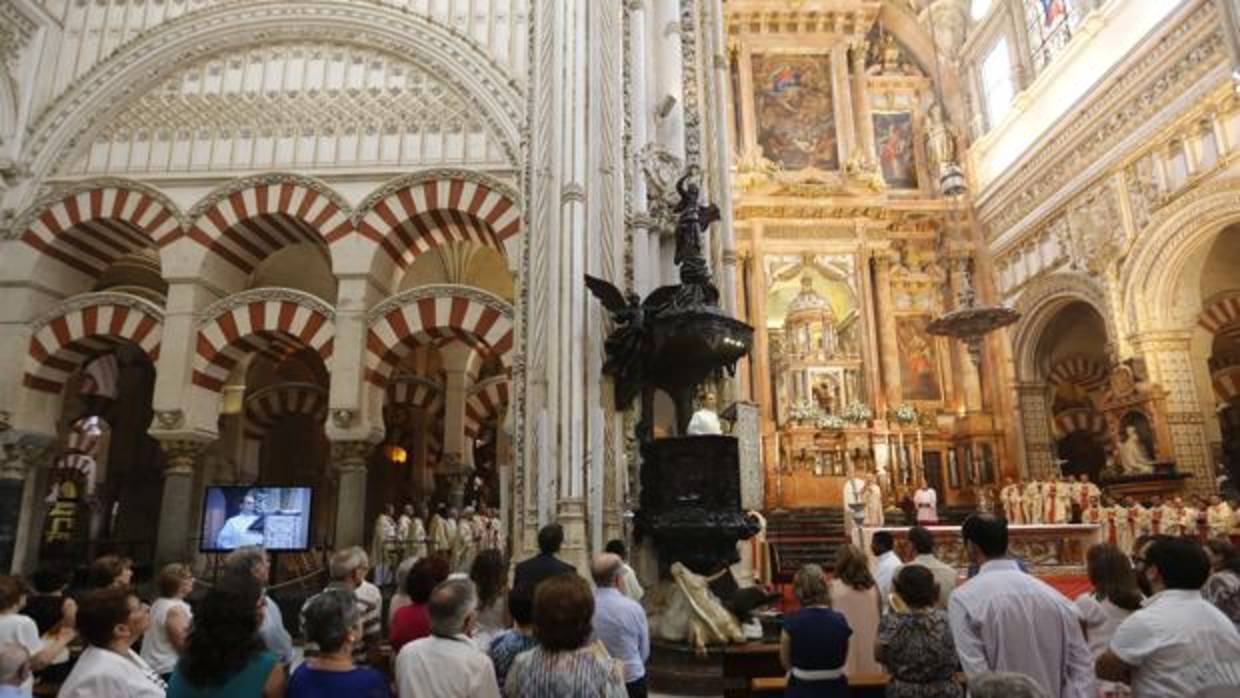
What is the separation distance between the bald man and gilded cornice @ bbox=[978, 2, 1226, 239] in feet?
50.4

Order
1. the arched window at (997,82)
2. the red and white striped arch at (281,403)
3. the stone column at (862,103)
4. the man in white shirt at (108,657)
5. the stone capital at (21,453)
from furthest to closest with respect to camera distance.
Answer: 1. the stone column at (862,103)
2. the arched window at (997,82)
3. the red and white striped arch at (281,403)
4. the stone capital at (21,453)
5. the man in white shirt at (108,657)

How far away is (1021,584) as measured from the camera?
2.51 metres

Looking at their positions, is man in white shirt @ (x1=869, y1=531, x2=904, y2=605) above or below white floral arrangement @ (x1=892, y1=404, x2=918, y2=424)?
below

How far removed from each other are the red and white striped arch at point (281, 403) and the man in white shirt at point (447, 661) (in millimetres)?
12053

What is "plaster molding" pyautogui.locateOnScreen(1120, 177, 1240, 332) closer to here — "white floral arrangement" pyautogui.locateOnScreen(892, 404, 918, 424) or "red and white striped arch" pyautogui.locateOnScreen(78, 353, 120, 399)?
"white floral arrangement" pyautogui.locateOnScreen(892, 404, 918, 424)

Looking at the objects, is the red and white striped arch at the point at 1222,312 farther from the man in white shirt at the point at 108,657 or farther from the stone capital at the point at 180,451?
the man in white shirt at the point at 108,657

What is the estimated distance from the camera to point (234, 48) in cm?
1108

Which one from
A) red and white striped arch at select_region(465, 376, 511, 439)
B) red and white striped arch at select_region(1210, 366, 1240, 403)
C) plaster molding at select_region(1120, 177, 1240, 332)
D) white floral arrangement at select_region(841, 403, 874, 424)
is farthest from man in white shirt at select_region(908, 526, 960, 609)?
red and white striped arch at select_region(1210, 366, 1240, 403)

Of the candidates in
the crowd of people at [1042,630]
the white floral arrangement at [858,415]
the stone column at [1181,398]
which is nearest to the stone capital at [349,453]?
the crowd of people at [1042,630]

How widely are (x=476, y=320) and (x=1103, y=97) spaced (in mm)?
12450

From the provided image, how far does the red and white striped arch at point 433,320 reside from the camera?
9.95 meters

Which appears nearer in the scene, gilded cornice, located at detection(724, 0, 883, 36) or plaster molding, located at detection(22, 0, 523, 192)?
plaster molding, located at detection(22, 0, 523, 192)

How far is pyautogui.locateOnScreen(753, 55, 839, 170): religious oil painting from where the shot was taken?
20781 mm

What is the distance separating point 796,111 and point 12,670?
21357 millimetres
